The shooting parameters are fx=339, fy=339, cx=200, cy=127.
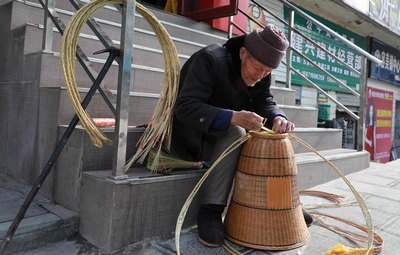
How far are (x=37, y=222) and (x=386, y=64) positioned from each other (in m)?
13.4

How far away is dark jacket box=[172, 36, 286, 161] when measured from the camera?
6.15 feet

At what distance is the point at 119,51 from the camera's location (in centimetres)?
180

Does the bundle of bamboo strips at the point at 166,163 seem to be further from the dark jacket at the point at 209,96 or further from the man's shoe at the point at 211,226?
the man's shoe at the point at 211,226

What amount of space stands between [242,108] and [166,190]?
2.58 feet

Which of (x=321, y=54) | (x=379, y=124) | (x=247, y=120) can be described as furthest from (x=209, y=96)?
(x=379, y=124)

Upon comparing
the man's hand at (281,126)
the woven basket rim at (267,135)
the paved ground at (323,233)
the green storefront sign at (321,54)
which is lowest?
the paved ground at (323,233)

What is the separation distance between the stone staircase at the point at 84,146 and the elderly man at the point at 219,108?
18cm

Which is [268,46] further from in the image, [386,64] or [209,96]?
[386,64]

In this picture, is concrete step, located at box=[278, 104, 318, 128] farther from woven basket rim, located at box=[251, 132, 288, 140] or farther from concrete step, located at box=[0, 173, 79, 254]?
concrete step, located at box=[0, 173, 79, 254]

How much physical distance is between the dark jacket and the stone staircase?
0.23m

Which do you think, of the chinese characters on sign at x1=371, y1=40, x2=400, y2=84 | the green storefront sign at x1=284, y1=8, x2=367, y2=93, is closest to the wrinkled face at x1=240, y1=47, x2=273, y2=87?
the green storefront sign at x1=284, y1=8, x2=367, y2=93

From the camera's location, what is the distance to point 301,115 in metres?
4.07

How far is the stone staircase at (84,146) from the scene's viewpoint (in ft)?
5.87

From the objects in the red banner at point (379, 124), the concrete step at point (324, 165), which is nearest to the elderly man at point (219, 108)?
the concrete step at point (324, 165)
